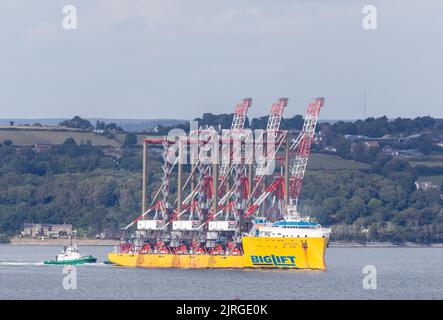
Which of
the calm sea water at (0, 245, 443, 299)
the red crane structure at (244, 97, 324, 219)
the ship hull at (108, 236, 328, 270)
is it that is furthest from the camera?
the red crane structure at (244, 97, 324, 219)

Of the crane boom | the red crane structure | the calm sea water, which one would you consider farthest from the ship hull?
the crane boom

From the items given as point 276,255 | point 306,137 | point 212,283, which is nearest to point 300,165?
point 306,137

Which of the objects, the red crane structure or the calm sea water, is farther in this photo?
the red crane structure

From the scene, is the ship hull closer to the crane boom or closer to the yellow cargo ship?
the yellow cargo ship


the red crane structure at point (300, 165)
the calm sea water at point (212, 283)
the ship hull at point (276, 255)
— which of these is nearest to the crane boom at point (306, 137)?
the red crane structure at point (300, 165)

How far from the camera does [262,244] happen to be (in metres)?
119

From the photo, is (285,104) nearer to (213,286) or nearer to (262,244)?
(262,244)

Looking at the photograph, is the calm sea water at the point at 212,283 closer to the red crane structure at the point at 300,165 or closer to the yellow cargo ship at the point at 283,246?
the yellow cargo ship at the point at 283,246

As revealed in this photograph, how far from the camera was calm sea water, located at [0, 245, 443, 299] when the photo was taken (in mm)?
95750

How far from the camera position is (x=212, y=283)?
4215 inches

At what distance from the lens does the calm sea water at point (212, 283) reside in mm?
95750

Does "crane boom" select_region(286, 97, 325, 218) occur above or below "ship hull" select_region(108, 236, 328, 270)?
above

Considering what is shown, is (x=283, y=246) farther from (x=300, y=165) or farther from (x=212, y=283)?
(x=300, y=165)

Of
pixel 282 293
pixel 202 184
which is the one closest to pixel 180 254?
pixel 202 184
